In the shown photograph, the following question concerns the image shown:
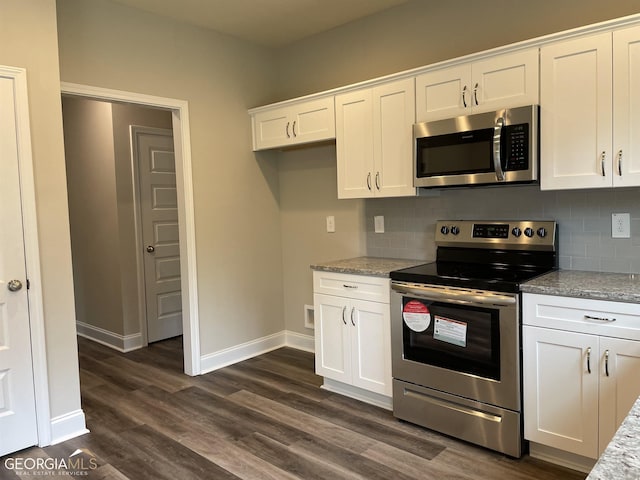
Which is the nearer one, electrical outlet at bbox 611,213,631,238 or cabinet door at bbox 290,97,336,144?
electrical outlet at bbox 611,213,631,238

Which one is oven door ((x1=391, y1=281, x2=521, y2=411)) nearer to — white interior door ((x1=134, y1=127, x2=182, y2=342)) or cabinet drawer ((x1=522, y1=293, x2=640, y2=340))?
cabinet drawer ((x1=522, y1=293, x2=640, y2=340))

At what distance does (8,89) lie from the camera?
A: 2566 mm

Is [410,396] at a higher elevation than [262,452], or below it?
higher

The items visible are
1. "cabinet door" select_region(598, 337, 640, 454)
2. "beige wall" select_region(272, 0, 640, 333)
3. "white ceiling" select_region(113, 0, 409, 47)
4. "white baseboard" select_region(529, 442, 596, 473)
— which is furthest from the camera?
"white ceiling" select_region(113, 0, 409, 47)

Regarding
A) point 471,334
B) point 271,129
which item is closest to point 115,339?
point 271,129

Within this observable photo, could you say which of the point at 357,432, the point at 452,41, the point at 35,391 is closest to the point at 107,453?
the point at 35,391

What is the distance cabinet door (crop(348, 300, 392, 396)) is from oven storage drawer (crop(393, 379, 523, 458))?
141 mm

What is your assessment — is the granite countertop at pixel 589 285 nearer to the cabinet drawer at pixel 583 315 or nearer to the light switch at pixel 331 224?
the cabinet drawer at pixel 583 315

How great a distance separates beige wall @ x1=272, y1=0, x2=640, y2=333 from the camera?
2.91 metres

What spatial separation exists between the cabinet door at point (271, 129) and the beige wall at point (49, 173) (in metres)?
1.66

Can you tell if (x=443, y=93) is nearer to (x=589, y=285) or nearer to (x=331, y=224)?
(x=589, y=285)

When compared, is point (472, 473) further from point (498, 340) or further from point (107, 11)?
point (107, 11)

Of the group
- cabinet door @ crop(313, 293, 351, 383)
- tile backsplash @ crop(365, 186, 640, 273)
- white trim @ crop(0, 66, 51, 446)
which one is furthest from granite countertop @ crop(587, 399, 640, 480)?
white trim @ crop(0, 66, 51, 446)

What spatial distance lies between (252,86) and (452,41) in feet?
5.75
